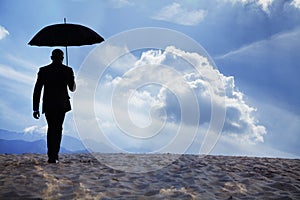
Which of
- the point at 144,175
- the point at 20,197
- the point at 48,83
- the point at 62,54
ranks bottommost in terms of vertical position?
the point at 20,197

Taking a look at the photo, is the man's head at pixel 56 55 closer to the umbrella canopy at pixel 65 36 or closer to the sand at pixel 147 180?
the umbrella canopy at pixel 65 36

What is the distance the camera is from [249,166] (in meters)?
9.26

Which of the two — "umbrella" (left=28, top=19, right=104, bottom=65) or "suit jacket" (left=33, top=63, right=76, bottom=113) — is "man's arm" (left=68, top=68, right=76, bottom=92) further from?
"umbrella" (left=28, top=19, right=104, bottom=65)

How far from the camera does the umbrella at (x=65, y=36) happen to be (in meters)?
8.75

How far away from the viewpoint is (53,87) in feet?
28.2

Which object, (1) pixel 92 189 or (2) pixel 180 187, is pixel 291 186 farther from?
(1) pixel 92 189

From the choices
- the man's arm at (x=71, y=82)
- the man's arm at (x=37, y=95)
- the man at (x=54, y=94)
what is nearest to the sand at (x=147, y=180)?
the man at (x=54, y=94)

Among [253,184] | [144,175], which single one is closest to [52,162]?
[144,175]

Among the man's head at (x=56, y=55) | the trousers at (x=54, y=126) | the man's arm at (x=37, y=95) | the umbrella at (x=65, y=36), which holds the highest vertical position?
the umbrella at (x=65, y=36)

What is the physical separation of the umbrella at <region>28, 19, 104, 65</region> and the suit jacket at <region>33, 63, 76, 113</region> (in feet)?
2.01

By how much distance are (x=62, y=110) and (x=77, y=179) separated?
207 centimetres

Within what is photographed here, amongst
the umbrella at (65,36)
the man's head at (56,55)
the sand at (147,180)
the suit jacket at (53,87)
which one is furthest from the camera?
the umbrella at (65,36)

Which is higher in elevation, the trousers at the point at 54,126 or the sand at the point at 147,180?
the trousers at the point at 54,126

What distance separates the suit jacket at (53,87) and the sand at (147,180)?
1.34 metres
